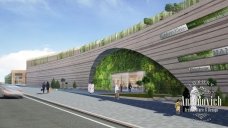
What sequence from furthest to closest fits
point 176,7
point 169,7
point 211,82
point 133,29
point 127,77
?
1. point 127,77
2. point 133,29
3. point 169,7
4. point 176,7
5. point 211,82

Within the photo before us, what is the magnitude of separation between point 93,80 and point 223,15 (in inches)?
1810

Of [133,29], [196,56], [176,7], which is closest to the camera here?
[196,56]

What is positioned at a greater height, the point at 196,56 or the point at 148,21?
the point at 148,21

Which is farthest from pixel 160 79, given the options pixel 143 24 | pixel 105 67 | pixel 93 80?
pixel 93 80

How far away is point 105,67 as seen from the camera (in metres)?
68.0

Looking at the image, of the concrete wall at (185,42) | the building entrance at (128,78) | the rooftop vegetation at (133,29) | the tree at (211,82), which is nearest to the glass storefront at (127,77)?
the building entrance at (128,78)

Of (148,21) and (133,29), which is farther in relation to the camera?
(133,29)

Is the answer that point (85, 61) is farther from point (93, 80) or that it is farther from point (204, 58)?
point (204, 58)

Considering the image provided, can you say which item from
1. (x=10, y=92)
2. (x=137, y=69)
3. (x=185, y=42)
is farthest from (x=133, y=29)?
(x=10, y=92)

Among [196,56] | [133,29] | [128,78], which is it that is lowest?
[128,78]

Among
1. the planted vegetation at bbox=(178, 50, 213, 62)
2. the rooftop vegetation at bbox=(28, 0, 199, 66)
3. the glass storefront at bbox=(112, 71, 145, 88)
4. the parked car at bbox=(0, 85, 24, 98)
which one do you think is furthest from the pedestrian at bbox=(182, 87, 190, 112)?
the glass storefront at bbox=(112, 71, 145, 88)

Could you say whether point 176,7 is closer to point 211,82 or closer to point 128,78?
point 211,82

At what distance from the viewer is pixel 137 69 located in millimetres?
54344

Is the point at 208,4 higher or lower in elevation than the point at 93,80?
higher
